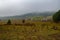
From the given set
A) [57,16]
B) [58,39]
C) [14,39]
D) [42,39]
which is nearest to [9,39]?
[14,39]

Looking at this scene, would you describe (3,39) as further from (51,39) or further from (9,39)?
(51,39)

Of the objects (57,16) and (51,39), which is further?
(57,16)

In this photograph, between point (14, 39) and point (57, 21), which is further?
point (57, 21)

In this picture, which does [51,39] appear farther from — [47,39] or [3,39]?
[3,39]

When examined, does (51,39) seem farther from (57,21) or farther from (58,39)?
(57,21)

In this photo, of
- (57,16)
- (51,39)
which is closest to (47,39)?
(51,39)

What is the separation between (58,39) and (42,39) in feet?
7.71

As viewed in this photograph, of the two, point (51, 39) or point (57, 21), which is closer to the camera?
point (51, 39)

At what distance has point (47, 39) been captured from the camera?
2505 centimetres

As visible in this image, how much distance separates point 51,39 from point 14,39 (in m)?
5.24

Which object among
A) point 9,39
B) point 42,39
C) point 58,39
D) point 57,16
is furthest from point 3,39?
point 57,16

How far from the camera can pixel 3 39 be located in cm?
2486

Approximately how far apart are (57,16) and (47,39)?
38197 mm

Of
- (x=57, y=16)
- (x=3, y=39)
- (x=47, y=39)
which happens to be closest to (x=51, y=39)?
(x=47, y=39)
